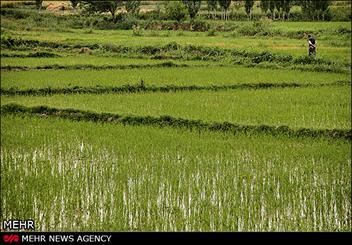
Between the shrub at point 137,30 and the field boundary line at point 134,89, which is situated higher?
the shrub at point 137,30

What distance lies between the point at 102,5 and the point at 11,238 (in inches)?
368

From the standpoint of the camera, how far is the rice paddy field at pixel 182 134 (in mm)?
3770

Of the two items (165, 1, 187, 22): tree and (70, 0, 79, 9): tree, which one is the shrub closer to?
(165, 1, 187, 22): tree

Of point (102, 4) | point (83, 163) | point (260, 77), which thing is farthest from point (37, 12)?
point (83, 163)

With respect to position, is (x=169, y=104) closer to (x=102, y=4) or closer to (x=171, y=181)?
(x=171, y=181)

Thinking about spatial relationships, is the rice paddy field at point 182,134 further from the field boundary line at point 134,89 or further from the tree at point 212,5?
the tree at point 212,5

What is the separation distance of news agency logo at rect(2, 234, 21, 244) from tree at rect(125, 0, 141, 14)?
895 centimetres

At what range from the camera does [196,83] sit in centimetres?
873

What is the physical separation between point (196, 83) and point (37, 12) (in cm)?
613

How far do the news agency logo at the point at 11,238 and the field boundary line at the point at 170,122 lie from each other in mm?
3759

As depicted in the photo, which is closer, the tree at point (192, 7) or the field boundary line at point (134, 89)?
the field boundary line at point (134, 89)

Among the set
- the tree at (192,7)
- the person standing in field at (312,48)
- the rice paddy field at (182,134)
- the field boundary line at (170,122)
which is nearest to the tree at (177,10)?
the tree at (192,7)

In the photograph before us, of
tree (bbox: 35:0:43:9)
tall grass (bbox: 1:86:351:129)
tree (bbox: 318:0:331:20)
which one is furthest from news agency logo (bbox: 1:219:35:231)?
tree (bbox: 318:0:331:20)

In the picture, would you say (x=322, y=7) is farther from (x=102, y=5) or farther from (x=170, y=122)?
(x=170, y=122)
